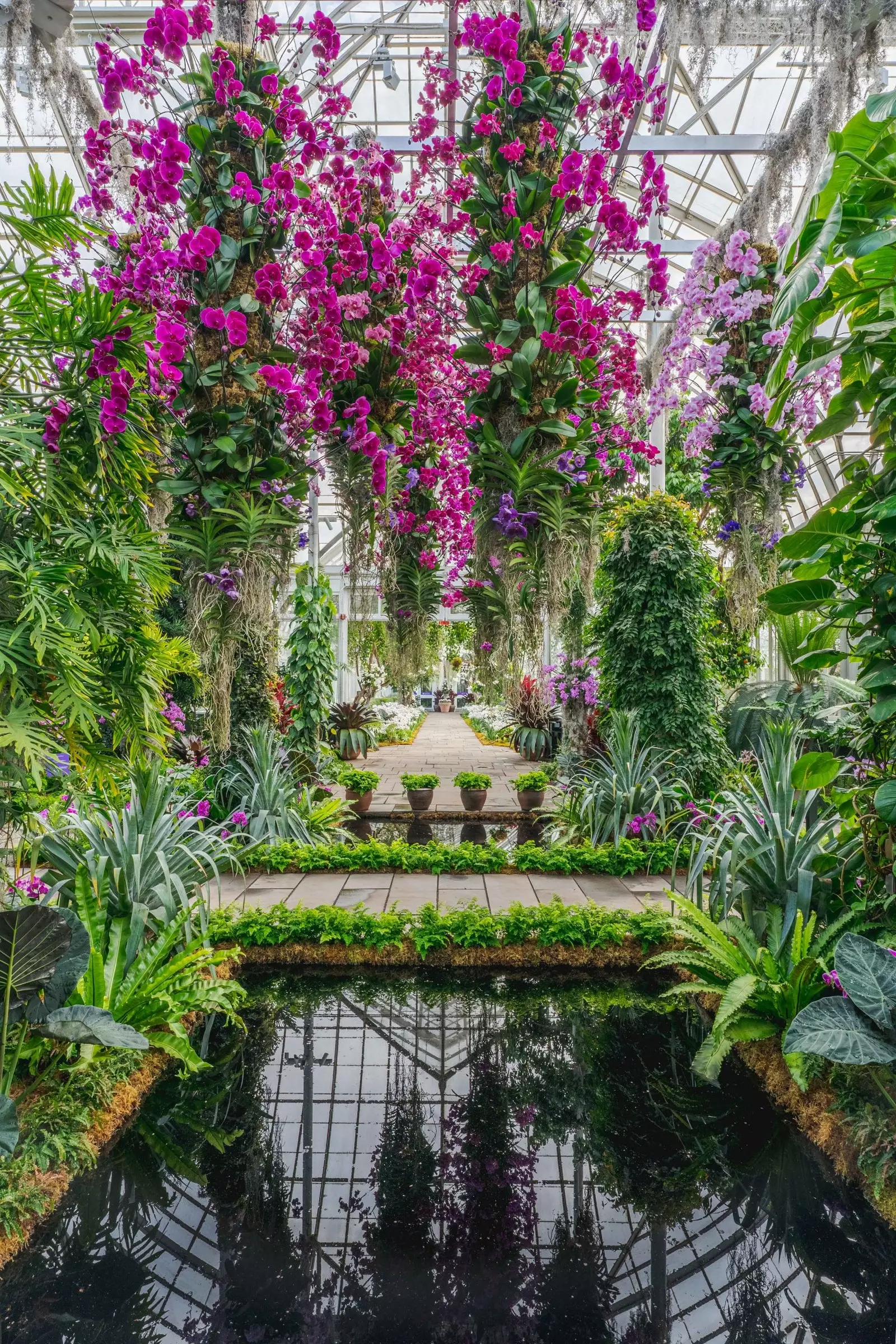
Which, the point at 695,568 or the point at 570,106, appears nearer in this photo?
the point at 570,106

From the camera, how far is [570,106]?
76.8 inches

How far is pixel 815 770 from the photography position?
2025 mm

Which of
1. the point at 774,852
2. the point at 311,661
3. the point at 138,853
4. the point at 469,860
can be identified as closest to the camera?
the point at 774,852

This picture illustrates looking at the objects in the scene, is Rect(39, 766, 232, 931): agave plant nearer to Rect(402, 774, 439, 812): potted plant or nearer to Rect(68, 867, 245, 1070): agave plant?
Rect(68, 867, 245, 1070): agave plant

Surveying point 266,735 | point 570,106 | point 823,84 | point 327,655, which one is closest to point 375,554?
point 570,106

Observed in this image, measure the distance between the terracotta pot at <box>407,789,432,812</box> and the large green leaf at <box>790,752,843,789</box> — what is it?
472 centimetres

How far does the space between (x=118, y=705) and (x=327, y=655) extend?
4929 mm

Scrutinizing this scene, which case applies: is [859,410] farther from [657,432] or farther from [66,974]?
[657,432]

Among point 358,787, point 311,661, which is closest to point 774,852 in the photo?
point 358,787

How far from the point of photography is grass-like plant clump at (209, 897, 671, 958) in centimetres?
315

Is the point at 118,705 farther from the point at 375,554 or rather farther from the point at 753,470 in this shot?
the point at 753,470

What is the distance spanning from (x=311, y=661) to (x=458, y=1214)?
16.6ft

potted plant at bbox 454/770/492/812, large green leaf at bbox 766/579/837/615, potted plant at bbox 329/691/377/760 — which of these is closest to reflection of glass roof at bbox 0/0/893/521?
large green leaf at bbox 766/579/837/615

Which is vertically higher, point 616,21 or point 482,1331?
point 616,21
